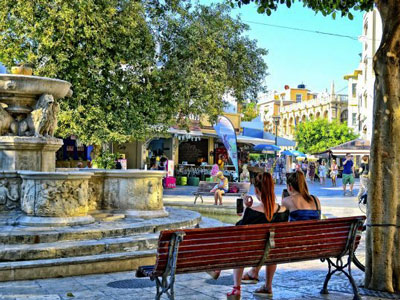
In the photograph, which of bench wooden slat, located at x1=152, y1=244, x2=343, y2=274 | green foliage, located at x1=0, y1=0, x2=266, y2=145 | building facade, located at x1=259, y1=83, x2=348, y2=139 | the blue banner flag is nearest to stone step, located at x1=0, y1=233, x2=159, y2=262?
bench wooden slat, located at x1=152, y1=244, x2=343, y2=274

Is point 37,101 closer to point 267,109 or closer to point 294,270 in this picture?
point 294,270

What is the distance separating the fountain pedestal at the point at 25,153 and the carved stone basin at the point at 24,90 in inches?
27.8

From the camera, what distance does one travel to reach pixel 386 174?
18.5 ft

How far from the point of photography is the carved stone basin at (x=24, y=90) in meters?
9.15

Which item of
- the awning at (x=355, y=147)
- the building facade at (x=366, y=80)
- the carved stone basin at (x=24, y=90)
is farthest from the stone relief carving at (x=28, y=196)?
the building facade at (x=366, y=80)

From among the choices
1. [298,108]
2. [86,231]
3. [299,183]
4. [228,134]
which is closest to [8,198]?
[86,231]

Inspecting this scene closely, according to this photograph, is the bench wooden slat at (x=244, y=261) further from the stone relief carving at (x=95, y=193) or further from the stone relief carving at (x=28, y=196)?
the stone relief carving at (x=95, y=193)

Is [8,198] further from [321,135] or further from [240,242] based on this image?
[321,135]

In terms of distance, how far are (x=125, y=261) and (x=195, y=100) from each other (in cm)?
1481

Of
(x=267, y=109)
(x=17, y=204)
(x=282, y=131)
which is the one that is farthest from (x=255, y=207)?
(x=267, y=109)

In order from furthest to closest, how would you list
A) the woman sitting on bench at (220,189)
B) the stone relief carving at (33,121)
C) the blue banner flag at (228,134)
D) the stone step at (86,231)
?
the blue banner flag at (228,134)
the woman sitting on bench at (220,189)
the stone relief carving at (33,121)
the stone step at (86,231)

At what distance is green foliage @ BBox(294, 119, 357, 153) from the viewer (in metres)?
66.0

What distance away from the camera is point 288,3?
7.78 meters

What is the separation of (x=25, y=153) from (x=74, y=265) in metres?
3.36
